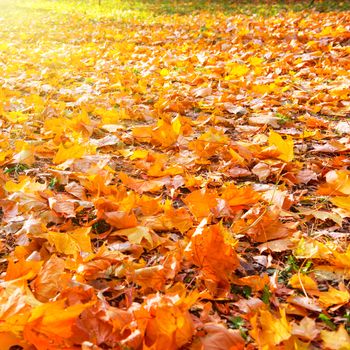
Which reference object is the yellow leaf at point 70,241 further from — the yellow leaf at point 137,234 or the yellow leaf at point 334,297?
the yellow leaf at point 334,297

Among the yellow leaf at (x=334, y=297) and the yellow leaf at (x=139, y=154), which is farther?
the yellow leaf at (x=139, y=154)

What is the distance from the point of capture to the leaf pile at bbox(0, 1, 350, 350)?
4.10 feet

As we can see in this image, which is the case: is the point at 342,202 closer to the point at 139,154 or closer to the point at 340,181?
the point at 340,181

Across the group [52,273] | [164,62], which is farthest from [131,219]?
A: [164,62]

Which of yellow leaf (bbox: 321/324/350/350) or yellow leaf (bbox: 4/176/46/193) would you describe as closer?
yellow leaf (bbox: 321/324/350/350)

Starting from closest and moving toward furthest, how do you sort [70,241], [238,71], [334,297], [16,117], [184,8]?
[334,297]
[70,241]
[16,117]
[238,71]
[184,8]

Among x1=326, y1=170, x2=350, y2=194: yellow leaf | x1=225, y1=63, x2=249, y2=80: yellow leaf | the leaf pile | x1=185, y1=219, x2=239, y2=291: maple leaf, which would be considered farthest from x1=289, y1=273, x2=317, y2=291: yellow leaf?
x1=225, y1=63, x2=249, y2=80: yellow leaf

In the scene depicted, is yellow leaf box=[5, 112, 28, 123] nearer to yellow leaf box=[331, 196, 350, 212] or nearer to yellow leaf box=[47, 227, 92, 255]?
yellow leaf box=[47, 227, 92, 255]

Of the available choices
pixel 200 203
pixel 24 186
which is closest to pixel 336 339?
pixel 200 203

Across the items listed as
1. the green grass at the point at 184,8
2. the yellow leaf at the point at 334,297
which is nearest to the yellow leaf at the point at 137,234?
the yellow leaf at the point at 334,297

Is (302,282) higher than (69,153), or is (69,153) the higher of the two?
(69,153)

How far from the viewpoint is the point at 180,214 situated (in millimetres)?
1885

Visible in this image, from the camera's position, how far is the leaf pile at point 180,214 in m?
1.25

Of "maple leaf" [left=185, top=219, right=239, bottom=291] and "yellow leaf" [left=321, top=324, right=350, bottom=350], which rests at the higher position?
"maple leaf" [left=185, top=219, right=239, bottom=291]
